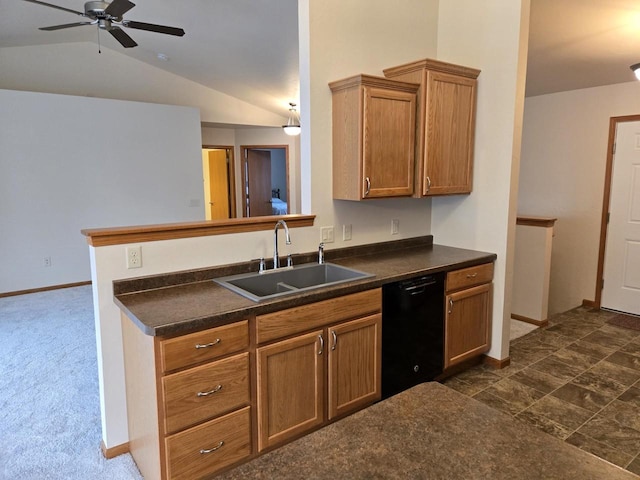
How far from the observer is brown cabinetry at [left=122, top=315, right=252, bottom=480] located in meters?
1.70

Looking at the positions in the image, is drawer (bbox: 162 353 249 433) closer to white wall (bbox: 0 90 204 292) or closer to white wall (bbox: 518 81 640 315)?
white wall (bbox: 518 81 640 315)

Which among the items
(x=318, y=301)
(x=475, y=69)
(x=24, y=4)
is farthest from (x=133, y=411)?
(x=24, y=4)

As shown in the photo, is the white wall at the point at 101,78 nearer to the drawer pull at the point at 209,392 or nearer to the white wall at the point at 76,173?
the white wall at the point at 76,173

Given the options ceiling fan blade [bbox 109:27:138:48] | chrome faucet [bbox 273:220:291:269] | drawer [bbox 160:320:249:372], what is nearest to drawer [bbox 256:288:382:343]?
drawer [bbox 160:320:249:372]

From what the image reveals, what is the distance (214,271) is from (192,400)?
0.83 meters

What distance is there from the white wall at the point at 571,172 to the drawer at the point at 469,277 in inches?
94.2

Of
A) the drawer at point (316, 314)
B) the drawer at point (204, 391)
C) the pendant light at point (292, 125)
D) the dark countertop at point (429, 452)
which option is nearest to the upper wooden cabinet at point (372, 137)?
the drawer at point (316, 314)

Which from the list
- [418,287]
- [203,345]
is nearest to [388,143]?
[418,287]

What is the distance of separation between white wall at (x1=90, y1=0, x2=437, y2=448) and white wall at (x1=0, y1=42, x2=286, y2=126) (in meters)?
4.82

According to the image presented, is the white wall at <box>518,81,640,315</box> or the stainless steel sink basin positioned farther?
the white wall at <box>518,81,640,315</box>

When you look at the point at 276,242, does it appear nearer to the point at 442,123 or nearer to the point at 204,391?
the point at 204,391

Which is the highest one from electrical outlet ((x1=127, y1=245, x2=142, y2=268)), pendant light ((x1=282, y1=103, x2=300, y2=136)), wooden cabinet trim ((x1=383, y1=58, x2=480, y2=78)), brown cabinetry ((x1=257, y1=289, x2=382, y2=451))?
pendant light ((x1=282, y1=103, x2=300, y2=136))

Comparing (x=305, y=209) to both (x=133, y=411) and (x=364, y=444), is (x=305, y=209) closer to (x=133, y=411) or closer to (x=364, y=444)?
(x=133, y=411)

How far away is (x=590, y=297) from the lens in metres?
4.77
